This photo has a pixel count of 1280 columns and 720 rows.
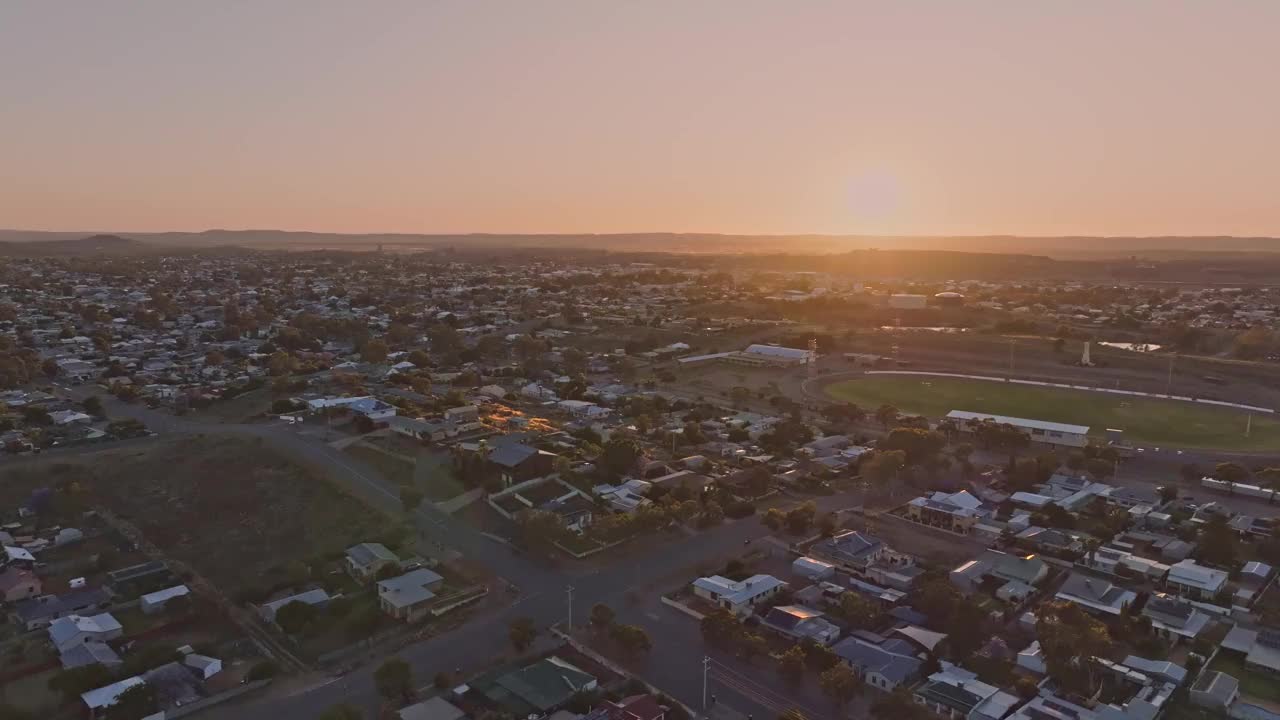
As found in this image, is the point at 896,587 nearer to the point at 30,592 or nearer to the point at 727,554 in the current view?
the point at 727,554

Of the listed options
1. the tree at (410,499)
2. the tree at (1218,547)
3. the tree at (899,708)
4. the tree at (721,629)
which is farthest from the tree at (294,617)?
the tree at (1218,547)

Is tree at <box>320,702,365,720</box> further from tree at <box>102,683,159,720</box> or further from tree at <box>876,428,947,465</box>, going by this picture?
tree at <box>876,428,947,465</box>

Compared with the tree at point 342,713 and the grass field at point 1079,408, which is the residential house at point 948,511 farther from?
the tree at point 342,713

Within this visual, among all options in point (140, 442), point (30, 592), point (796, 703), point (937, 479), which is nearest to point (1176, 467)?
point (937, 479)

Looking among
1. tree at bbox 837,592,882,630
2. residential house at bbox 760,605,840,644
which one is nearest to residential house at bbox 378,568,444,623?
residential house at bbox 760,605,840,644

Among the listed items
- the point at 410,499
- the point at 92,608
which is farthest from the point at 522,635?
the point at 92,608

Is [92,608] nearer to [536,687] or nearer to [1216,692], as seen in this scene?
[536,687]
